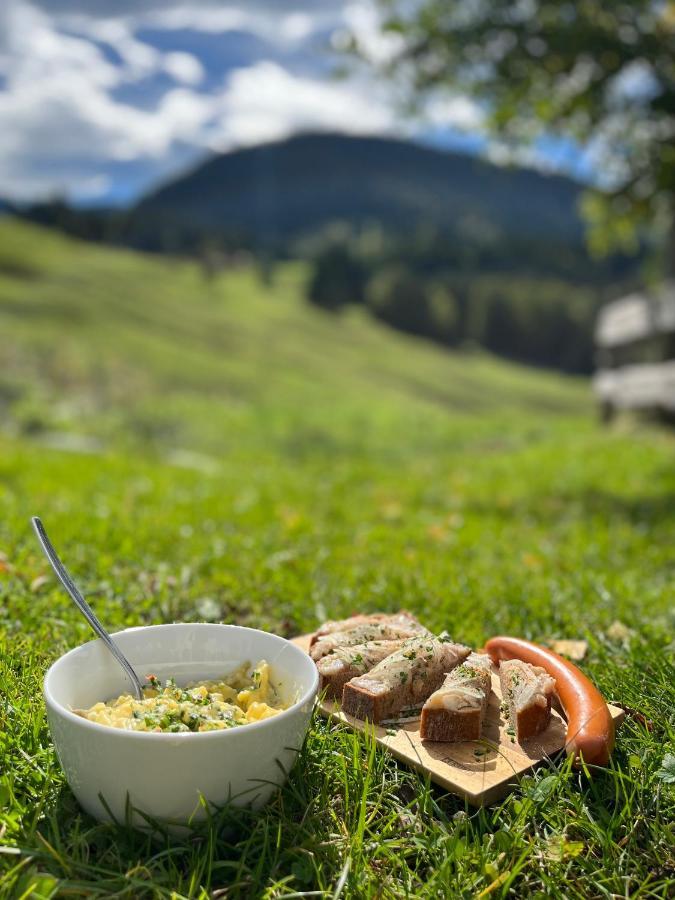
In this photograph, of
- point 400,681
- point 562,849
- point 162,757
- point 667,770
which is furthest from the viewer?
point 400,681

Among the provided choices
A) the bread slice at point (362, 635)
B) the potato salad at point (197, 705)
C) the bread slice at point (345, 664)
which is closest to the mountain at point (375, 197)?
the bread slice at point (362, 635)

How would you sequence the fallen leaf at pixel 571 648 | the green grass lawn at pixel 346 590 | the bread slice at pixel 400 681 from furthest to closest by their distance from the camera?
the fallen leaf at pixel 571 648, the bread slice at pixel 400 681, the green grass lawn at pixel 346 590

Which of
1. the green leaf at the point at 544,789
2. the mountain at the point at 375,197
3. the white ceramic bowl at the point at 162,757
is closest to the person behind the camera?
the white ceramic bowl at the point at 162,757

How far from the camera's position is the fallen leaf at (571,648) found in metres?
3.66

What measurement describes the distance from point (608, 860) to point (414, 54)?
1035cm

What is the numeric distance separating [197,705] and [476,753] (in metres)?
0.89

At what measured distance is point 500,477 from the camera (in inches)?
385

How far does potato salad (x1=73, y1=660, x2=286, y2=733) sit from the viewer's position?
2.30 metres

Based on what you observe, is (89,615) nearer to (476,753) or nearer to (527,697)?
(476,753)

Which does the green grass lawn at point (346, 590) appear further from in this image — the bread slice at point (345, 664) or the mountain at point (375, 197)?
the mountain at point (375, 197)

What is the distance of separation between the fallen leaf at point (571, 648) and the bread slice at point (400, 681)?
93cm

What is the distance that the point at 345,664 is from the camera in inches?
115

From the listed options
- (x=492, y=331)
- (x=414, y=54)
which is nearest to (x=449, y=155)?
(x=492, y=331)

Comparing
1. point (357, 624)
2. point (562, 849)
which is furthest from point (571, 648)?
point (562, 849)
